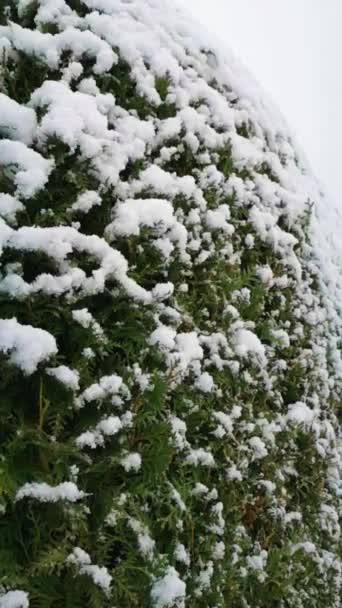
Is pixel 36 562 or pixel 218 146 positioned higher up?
pixel 218 146

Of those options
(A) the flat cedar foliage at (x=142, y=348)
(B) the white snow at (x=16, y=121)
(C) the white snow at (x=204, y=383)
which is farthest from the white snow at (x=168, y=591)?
(B) the white snow at (x=16, y=121)

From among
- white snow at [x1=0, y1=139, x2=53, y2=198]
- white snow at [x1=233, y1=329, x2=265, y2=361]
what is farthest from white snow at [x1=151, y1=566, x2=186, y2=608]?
white snow at [x1=0, y1=139, x2=53, y2=198]

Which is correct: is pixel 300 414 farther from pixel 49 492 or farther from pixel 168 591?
pixel 49 492

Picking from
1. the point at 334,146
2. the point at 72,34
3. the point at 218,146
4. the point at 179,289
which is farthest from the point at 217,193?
the point at 334,146

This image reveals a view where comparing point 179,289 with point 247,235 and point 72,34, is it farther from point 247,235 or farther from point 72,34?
point 72,34

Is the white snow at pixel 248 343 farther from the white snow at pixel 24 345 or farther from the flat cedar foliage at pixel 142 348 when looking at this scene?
the white snow at pixel 24 345

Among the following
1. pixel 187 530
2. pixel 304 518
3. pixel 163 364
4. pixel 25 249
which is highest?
pixel 25 249

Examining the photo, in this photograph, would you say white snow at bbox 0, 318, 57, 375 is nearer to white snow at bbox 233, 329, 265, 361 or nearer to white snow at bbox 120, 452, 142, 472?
white snow at bbox 120, 452, 142, 472

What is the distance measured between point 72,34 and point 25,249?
1.02 m

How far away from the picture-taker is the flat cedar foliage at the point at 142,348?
1.63m

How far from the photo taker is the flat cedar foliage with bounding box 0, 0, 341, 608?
1.63m

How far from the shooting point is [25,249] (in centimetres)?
171

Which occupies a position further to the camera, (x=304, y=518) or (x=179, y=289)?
(x=304, y=518)

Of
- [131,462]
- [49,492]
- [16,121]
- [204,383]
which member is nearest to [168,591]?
[131,462]
